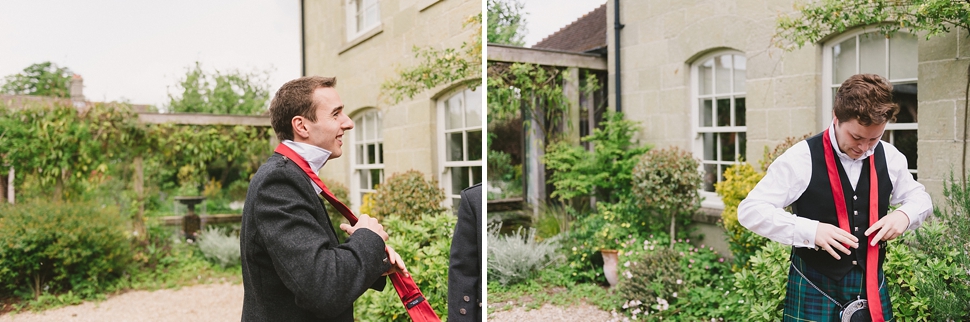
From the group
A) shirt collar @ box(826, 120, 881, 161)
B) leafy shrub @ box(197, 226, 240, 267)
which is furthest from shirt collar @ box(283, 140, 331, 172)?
leafy shrub @ box(197, 226, 240, 267)

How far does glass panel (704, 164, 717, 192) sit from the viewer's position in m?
4.27

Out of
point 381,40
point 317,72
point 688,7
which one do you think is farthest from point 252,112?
point 688,7

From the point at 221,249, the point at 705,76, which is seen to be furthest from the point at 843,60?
the point at 221,249

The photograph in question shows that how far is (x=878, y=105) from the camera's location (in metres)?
1.66

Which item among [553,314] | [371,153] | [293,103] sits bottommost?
[553,314]

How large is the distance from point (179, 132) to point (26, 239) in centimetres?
207

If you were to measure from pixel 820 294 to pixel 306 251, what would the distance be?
4.92ft

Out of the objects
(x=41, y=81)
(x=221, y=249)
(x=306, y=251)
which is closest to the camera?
(x=306, y=251)

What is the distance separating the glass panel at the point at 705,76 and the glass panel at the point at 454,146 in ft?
6.11

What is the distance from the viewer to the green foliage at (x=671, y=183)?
419 centimetres

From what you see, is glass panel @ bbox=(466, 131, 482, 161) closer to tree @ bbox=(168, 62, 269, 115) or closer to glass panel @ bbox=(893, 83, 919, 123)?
glass panel @ bbox=(893, 83, 919, 123)

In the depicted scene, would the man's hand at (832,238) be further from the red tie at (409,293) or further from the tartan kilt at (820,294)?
the red tie at (409,293)

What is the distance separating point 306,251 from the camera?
4.01 ft

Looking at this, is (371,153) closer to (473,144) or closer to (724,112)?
(473,144)
